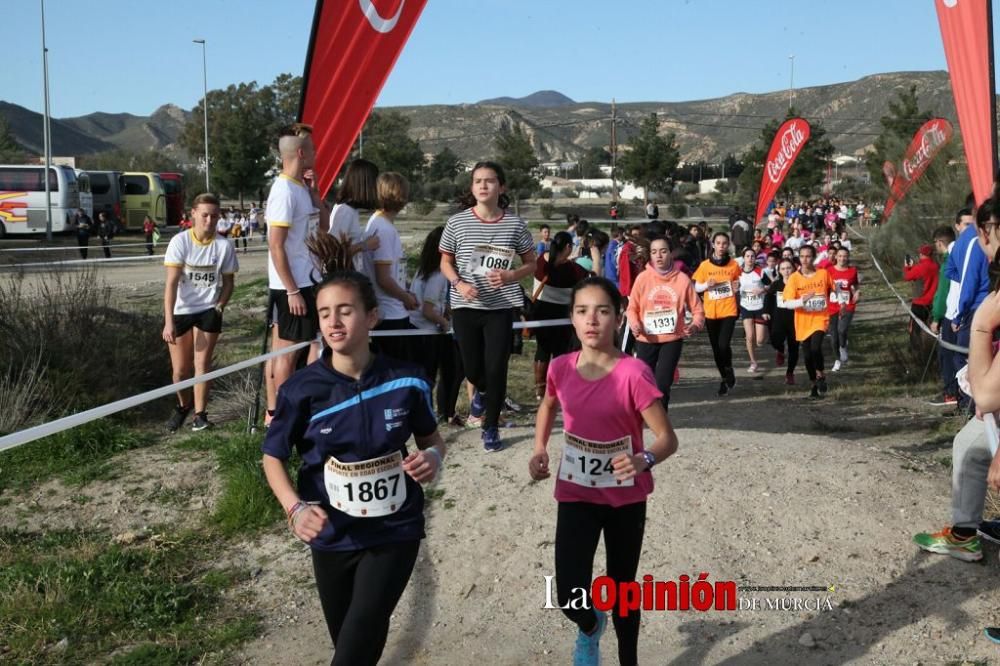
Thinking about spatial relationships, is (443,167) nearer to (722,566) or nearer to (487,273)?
(487,273)

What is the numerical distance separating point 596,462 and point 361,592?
113 cm

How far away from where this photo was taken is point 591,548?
4.07 m

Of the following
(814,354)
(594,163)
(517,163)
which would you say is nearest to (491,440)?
(814,354)

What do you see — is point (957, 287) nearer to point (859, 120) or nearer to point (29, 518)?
point (29, 518)

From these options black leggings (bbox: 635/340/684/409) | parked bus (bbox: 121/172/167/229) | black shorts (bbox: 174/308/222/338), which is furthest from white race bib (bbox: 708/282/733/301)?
parked bus (bbox: 121/172/167/229)

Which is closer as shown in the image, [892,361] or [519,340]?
[519,340]

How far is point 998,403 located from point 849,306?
32.3 ft

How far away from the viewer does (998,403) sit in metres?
3.79

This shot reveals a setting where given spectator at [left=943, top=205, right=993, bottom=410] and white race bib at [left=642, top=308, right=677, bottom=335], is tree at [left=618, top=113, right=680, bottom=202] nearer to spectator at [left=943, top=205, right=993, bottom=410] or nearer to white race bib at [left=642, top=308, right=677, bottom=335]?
spectator at [left=943, top=205, right=993, bottom=410]

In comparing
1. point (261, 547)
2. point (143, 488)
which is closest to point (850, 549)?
point (261, 547)

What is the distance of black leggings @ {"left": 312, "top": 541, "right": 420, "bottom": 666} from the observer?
3334mm

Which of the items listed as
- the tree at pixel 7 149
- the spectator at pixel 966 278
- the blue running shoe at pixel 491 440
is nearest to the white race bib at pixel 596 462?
the blue running shoe at pixel 491 440

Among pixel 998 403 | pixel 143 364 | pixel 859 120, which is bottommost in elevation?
pixel 143 364

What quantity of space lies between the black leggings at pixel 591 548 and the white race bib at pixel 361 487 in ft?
2.89
